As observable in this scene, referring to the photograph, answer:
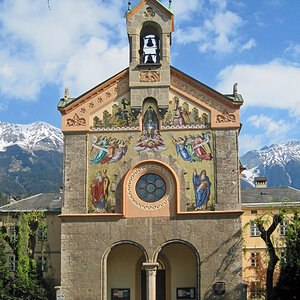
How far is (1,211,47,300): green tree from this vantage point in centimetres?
3706

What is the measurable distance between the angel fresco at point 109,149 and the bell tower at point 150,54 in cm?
287

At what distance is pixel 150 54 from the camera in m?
39.4

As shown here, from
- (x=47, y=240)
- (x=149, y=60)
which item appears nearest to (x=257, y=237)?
(x=47, y=240)

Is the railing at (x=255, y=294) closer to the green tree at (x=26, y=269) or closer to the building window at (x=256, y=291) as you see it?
the building window at (x=256, y=291)

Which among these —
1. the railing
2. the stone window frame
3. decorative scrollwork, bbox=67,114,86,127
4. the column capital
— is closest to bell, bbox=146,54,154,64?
decorative scrollwork, bbox=67,114,86,127

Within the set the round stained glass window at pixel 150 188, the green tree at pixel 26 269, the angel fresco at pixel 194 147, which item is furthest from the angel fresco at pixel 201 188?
the green tree at pixel 26 269

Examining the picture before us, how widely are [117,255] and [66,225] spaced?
5.00 meters

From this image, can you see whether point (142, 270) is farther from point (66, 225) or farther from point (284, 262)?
point (284, 262)

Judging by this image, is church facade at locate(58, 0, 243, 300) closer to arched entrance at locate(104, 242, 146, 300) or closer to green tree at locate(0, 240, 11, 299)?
arched entrance at locate(104, 242, 146, 300)

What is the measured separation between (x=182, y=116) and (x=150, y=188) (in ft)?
18.4

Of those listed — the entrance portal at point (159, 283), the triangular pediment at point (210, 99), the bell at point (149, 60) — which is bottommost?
the entrance portal at point (159, 283)

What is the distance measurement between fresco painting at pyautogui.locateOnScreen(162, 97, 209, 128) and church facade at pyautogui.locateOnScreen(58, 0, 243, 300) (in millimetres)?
71

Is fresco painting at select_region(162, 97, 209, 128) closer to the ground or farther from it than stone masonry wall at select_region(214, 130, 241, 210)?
farther from it

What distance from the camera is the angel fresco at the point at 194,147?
1442 inches
